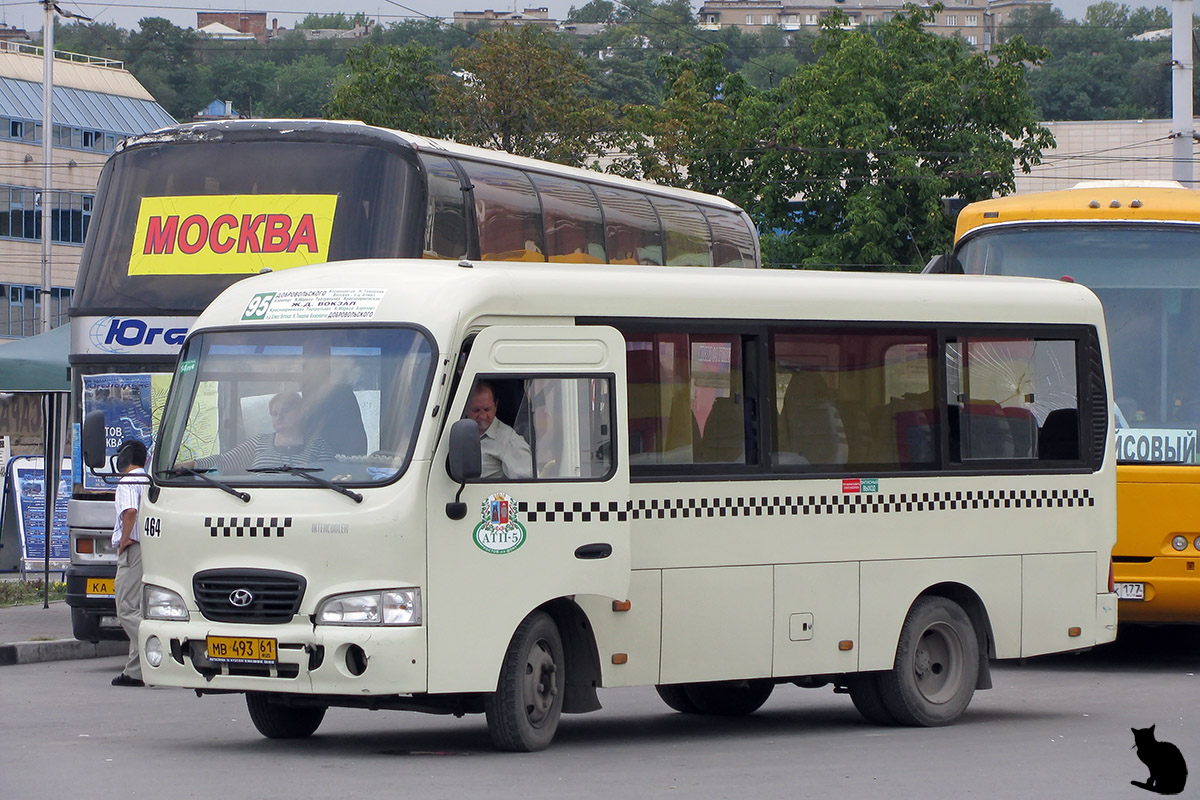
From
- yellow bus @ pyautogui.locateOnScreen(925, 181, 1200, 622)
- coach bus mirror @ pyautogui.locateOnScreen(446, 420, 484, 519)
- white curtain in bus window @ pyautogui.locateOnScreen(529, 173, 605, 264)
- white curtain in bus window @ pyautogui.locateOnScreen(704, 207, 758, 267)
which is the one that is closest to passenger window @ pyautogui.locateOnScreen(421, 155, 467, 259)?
white curtain in bus window @ pyautogui.locateOnScreen(529, 173, 605, 264)

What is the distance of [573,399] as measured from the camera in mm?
9508

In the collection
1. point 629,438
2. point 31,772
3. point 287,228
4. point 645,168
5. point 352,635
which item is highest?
point 645,168

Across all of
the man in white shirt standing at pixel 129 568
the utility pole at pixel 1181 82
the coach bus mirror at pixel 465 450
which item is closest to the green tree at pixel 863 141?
the utility pole at pixel 1181 82

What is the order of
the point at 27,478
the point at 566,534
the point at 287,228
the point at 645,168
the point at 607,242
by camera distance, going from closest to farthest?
the point at 566,534, the point at 287,228, the point at 607,242, the point at 27,478, the point at 645,168

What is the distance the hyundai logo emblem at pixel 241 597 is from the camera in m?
9.03

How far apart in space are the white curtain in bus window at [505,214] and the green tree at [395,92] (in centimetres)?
2244

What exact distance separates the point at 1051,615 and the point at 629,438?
348 centimetres

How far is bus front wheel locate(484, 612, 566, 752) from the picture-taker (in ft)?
29.9

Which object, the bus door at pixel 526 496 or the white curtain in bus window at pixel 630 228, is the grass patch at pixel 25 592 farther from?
the bus door at pixel 526 496

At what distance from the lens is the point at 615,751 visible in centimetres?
966

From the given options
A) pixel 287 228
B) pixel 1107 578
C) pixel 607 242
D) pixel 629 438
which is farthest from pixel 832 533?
pixel 607 242

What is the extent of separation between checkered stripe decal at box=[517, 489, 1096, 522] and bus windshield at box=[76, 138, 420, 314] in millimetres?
4171

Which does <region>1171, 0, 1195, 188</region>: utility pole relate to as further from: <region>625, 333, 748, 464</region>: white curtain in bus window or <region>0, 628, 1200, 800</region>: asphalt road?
<region>625, 333, 748, 464</region>: white curtain in bus window

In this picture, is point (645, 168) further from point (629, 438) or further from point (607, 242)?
point (629, 438)
